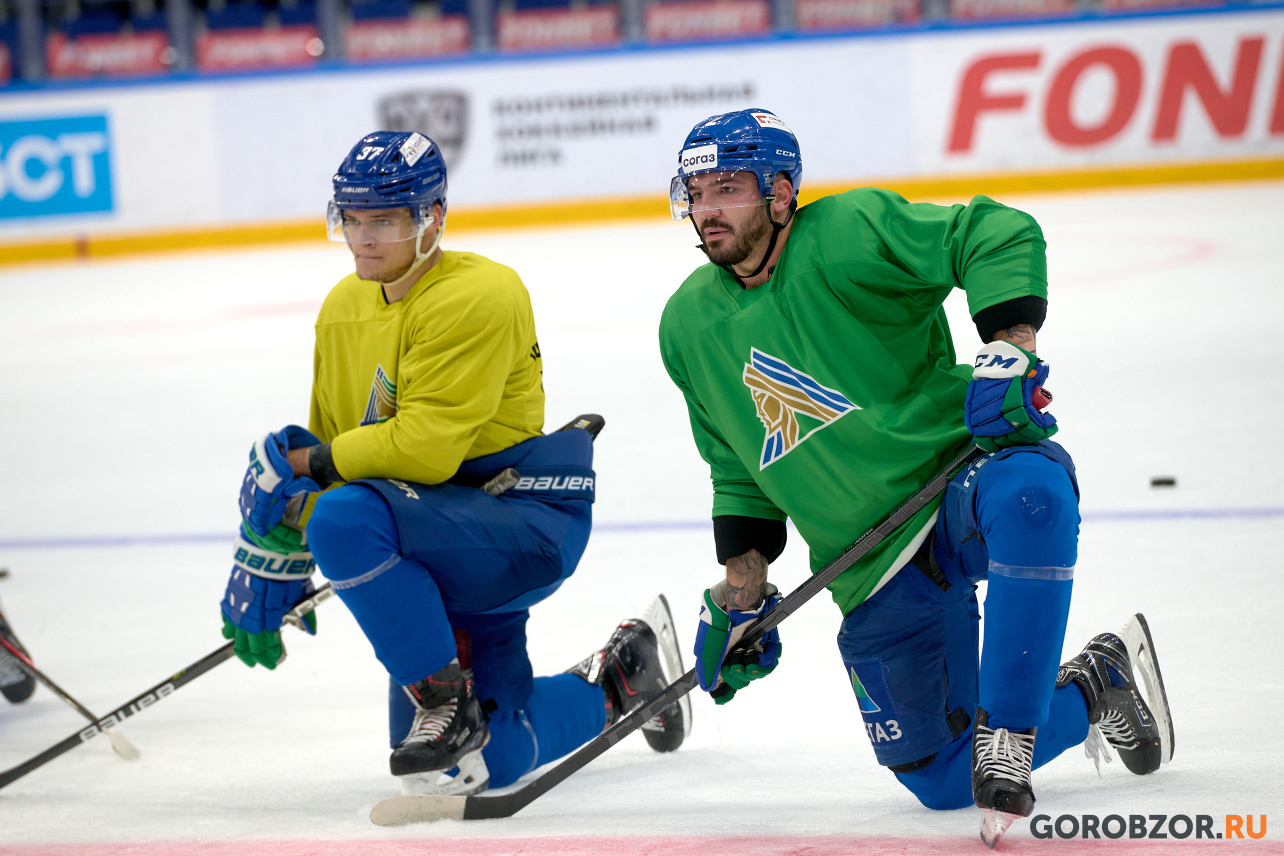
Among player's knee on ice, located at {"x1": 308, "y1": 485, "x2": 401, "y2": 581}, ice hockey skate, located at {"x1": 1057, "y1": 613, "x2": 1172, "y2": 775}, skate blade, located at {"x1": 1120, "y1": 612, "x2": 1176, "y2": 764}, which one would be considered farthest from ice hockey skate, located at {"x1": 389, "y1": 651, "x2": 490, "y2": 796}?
skate blade, located at {"x1": 1120, "y1": 612, "x2": 1176, "y2": 764}

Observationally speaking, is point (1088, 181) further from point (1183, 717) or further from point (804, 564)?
point (1183, 717)

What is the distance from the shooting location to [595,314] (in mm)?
7504

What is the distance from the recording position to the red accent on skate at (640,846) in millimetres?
1958

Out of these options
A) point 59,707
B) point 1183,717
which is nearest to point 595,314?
point 59,707

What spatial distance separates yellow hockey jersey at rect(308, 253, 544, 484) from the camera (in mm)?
2324

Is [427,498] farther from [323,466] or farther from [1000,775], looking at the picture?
[1000,775]

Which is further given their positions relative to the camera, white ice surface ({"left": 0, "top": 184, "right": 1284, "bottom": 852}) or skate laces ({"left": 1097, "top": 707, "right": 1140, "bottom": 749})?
white ice surface ({"left": 0, "top": 184, "right": 1284, "bottom": 852})

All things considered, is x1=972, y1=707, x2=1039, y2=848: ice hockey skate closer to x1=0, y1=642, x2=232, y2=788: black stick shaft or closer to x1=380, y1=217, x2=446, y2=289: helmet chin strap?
x1=380, y1=217, x2=446, y2=289: helmet chin strap

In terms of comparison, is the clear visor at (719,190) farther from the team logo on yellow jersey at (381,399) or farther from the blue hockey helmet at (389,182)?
the team logo on yellow jersey at (381,399)

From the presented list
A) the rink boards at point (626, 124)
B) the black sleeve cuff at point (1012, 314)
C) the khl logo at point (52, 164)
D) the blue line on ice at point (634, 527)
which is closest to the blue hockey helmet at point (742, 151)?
the black sleeve cuff at point (1012, 314)

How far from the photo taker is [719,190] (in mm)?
2217

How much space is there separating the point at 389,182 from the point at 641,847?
3.78 ft

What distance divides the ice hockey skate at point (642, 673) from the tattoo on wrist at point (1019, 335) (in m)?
0.94

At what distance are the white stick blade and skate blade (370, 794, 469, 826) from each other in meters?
0.68
